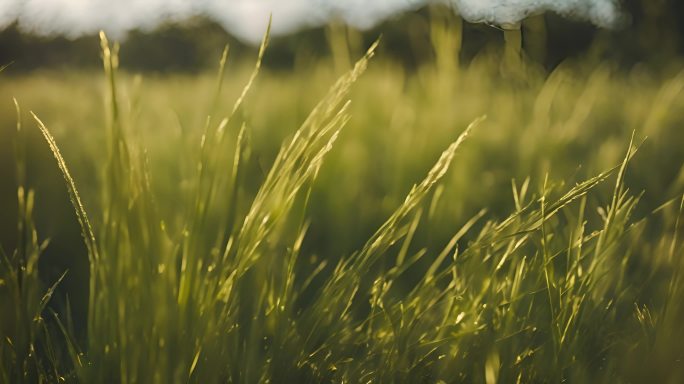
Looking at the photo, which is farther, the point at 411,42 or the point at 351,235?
A: the point at 411,42

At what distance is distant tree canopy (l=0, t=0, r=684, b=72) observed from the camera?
1.69 metres

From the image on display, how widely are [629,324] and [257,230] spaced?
0.39 meters

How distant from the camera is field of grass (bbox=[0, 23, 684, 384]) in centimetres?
49

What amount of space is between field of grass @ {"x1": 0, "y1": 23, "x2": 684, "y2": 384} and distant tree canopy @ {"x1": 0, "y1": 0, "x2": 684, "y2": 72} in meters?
0.13

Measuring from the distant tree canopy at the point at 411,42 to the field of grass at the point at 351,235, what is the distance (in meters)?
0.13

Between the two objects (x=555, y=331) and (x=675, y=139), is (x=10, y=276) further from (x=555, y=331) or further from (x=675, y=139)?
(x=675, y=139)

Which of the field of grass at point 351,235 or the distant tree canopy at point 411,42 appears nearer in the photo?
the field of grass at point 351,235

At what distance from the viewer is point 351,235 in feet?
3.59

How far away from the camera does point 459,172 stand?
43.1 inches

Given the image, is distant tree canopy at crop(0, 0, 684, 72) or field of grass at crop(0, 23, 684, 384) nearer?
field of grass at crop(0, 23, 684, 384)

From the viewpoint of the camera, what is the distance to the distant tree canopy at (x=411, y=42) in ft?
5.55

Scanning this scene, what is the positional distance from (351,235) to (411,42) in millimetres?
2672

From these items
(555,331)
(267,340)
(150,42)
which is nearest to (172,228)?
(267,340)

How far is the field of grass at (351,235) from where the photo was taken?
49cm
